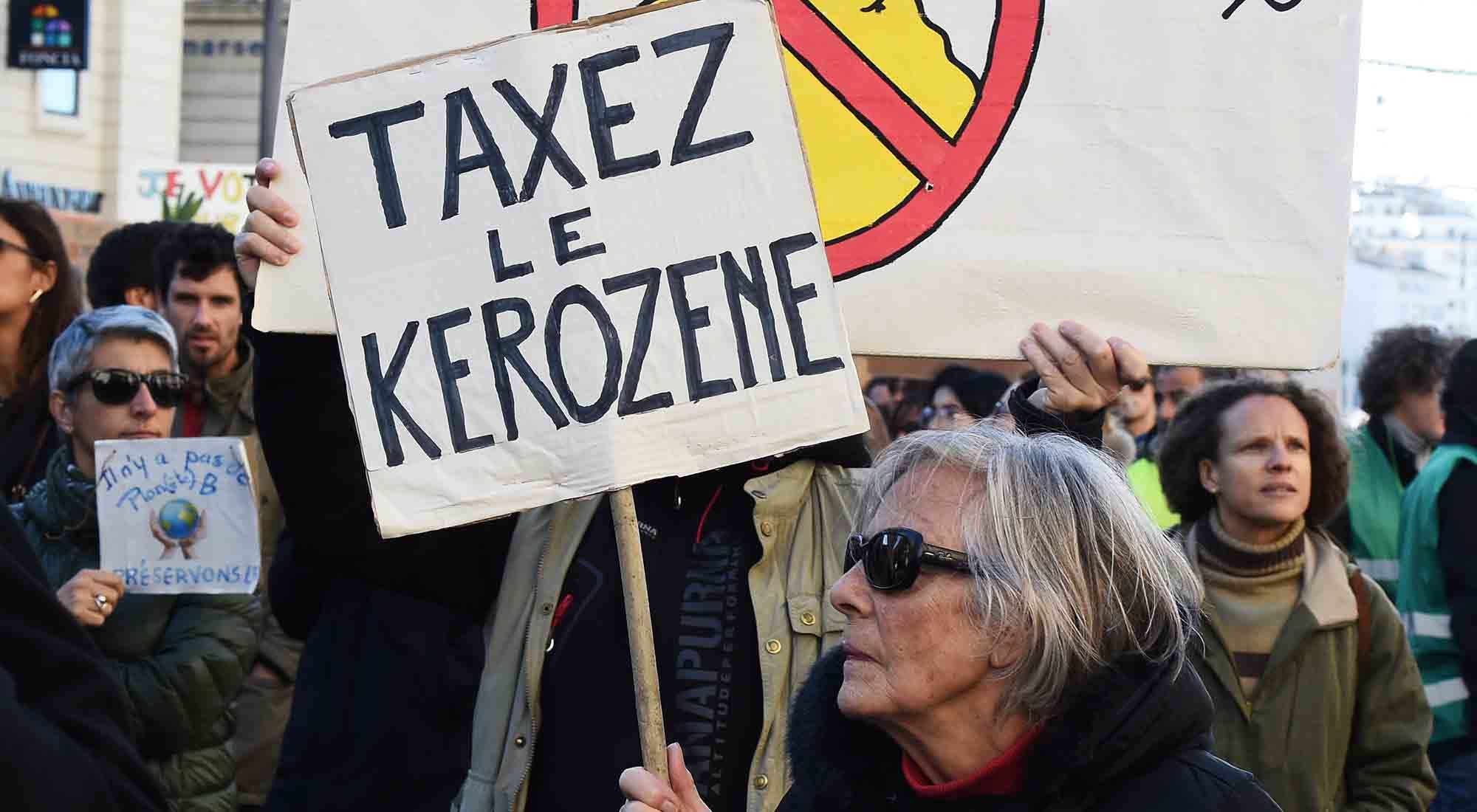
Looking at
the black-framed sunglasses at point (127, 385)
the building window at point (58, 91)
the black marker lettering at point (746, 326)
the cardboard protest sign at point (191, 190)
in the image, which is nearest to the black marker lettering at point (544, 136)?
the black marker lettering at point (746, 326)

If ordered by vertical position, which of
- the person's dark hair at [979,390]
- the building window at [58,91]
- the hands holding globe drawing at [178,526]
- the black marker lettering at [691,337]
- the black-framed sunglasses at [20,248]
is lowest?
the hands holding globe drawing at [178,526]

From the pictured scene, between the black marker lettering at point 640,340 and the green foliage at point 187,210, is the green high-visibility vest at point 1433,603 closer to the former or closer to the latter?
the black marker lettering at point 640,340

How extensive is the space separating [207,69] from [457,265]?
92.8ft

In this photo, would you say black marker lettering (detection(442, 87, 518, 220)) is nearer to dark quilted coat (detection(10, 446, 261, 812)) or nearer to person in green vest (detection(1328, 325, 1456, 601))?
dark quilted coat (detection(10, 446, 261, 812))

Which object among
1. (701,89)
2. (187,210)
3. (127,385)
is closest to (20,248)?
(127,385)

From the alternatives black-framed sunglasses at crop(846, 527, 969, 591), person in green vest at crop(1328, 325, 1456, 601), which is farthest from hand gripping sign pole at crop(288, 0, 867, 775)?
person in green vest at crop(1328, 325, 1456, 601)

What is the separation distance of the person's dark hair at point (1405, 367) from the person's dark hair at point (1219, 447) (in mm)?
2233

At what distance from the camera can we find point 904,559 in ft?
7.13

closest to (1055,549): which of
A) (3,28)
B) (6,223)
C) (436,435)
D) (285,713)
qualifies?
(436,435)

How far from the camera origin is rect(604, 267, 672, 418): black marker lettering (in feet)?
7.26

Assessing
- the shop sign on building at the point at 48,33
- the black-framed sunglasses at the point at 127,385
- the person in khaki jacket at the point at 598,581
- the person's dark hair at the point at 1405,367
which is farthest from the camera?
the shop sign on building at the point at 48,33

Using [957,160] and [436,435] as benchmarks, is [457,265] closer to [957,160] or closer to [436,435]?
[436,435]

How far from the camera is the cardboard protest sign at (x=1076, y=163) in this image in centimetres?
272

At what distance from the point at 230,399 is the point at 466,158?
9.22 ft
